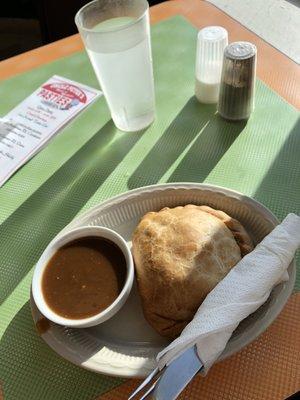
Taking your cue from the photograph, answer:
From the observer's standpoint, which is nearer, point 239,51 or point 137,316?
point 137,316

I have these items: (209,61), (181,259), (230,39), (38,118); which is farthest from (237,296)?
(230,39)

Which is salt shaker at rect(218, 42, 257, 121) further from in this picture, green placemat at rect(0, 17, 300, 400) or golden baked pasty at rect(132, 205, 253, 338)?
golden baked pasty at rect(132, 205, 253, 338)

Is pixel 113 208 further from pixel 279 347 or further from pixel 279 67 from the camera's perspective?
pixel 279 67

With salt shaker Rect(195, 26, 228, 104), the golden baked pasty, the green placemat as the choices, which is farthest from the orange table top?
the golden baked pasty

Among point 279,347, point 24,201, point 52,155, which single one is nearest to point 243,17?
point 52,155

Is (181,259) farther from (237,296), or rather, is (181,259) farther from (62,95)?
(62,95)

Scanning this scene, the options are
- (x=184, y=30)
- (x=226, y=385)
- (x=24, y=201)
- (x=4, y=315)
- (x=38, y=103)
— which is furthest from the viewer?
(x=184, y=30)

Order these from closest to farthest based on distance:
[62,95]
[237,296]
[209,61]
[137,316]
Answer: [237,296] → [137,316] → [209,61] → [62,95]

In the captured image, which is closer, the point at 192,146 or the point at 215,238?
the point at 215,238
